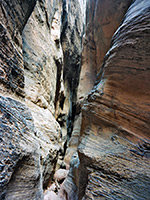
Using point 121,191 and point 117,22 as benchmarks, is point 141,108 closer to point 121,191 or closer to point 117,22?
point 121,191

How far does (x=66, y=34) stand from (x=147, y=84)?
843 cm

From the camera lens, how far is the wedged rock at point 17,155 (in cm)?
156

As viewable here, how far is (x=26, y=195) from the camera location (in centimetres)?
192

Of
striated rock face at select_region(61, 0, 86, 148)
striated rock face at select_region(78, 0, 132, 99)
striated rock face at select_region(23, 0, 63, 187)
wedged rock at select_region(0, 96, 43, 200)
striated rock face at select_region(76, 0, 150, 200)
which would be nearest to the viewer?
wedged rock at select_region(0, 96, 43, 200)

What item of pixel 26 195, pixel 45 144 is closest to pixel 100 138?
pixel 45 144

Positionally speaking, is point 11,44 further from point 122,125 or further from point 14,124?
point 122,125

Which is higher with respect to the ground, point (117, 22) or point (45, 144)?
point (117, 22)

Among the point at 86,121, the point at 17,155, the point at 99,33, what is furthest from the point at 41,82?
the point at 99,33

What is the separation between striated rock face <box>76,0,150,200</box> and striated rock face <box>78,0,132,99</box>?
→ 3.48m

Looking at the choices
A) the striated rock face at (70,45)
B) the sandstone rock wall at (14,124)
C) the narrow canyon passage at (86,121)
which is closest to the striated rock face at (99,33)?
the striated rock face at (70,45)

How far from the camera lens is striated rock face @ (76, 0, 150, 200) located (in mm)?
2385

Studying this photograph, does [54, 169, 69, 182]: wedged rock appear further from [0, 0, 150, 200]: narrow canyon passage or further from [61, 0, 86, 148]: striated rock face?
[61, 0, 86, 148]: striated rock face

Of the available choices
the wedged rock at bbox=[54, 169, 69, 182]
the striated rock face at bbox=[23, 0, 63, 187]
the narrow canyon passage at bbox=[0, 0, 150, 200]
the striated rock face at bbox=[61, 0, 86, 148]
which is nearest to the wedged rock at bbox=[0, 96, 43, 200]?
the narrow canyon passage at bbox=[0, 0, 150, 200]

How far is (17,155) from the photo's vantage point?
1.75 meters
